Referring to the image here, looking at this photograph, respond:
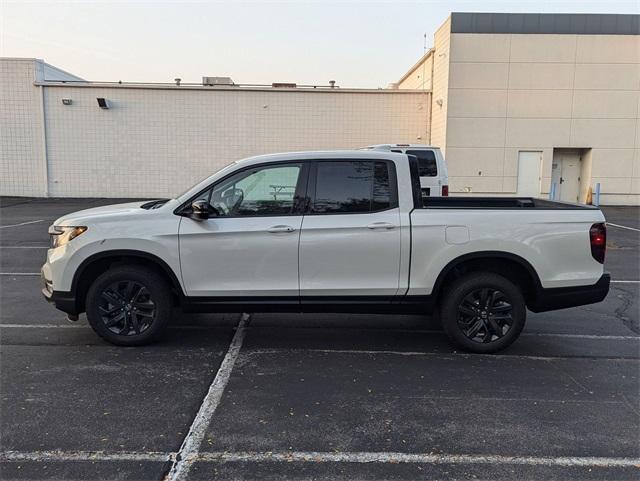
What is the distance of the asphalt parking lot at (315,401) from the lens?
→ 10.5 feet

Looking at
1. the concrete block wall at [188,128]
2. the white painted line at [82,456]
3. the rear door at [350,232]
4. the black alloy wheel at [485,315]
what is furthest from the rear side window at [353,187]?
the concrete block wall at [188,128]

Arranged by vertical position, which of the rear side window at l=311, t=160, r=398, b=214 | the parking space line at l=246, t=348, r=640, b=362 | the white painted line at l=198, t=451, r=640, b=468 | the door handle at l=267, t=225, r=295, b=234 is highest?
the rear side window at l=311, t=160, r=398, b=214

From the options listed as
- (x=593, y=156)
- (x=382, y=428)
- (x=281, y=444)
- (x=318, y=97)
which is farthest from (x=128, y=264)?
(x=593, y=156)

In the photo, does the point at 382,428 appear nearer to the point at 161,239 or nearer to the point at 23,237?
the point at 161,239

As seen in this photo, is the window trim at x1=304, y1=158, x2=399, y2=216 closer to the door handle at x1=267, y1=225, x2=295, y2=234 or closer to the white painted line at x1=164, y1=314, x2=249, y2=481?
the door handle at x1=267, y1=225, x2=295, y2=234

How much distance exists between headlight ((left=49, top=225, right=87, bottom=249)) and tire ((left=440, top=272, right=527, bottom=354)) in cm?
358

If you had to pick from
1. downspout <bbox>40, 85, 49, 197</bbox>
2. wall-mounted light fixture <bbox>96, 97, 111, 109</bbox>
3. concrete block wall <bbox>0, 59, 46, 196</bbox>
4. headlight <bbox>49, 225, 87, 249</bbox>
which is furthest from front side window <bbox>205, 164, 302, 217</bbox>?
concrete block wall <bbox>0, 59, 46, 196</bbox>

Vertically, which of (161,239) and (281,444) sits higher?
(161,239)

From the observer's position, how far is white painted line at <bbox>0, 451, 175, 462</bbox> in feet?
10.5

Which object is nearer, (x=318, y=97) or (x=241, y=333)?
(x=241, y=333)

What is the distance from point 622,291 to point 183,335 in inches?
253

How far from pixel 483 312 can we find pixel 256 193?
2.47 meters

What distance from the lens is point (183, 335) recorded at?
5.65 metres

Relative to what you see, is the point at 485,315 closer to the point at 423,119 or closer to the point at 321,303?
the point at 321,303
